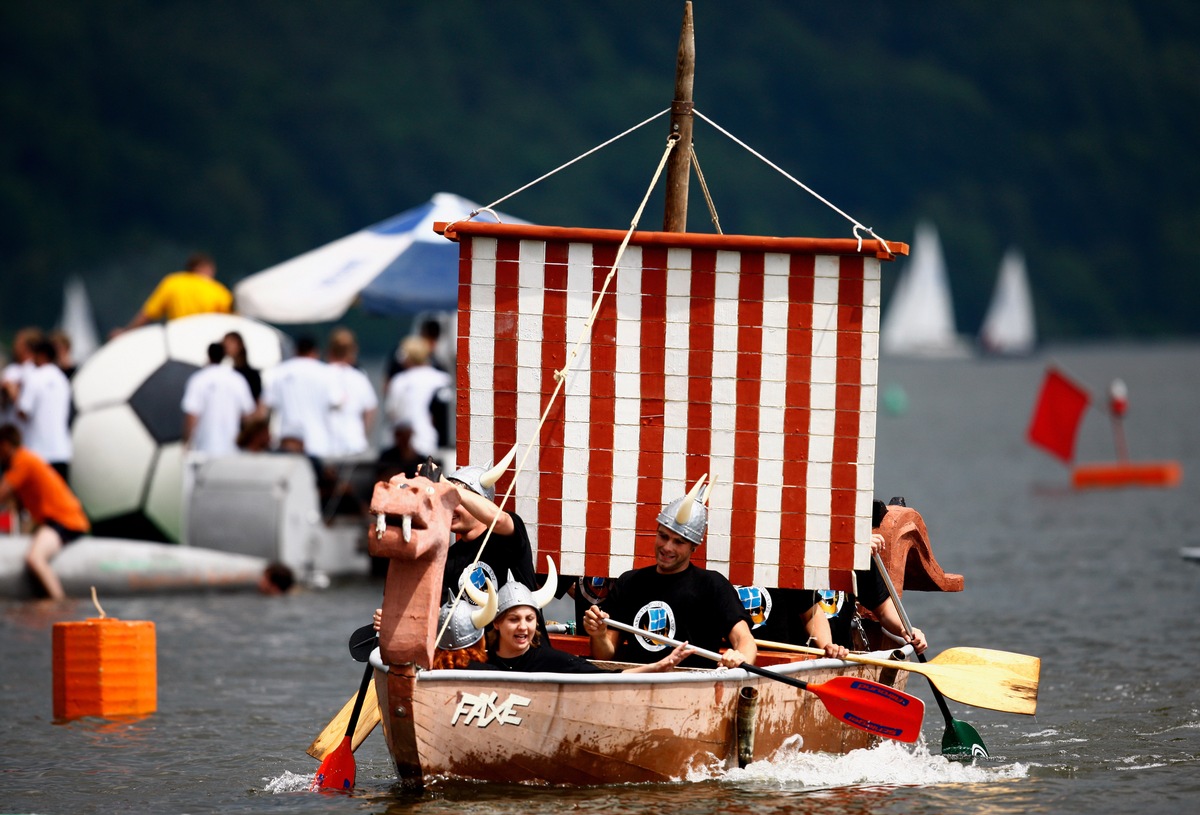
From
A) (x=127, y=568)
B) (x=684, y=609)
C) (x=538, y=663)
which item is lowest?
(x=127, y=568)

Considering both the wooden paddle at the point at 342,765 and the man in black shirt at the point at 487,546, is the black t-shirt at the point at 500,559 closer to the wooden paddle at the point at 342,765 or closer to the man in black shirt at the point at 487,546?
the man in black shirt at the point at 487,546

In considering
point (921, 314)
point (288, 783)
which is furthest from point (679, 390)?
point (921, 314)

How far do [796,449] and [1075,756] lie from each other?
8.49 feet

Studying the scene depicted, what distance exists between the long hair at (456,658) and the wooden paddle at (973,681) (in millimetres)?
1610

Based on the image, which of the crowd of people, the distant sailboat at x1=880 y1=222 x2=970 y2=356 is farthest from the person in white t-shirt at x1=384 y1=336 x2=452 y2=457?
the distant sailboat at x1=880 y1=222 x2=970 y2=356

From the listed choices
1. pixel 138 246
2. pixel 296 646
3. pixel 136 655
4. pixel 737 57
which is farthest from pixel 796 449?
pixel 737 57

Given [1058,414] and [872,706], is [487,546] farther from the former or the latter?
[1058,414]

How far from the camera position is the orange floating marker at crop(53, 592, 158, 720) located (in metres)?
12.4

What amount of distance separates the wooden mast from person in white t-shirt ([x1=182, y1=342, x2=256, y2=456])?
26.7ft

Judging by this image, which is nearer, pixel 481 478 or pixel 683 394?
pixel 481 478

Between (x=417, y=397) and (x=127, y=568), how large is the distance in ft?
10.6

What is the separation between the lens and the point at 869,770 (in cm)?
1079

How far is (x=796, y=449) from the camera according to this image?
1069 cm

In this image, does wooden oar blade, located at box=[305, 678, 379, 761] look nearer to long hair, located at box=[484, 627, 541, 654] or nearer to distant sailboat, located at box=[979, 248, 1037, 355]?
long hair, located at box=[484, 627, 541, 654]
